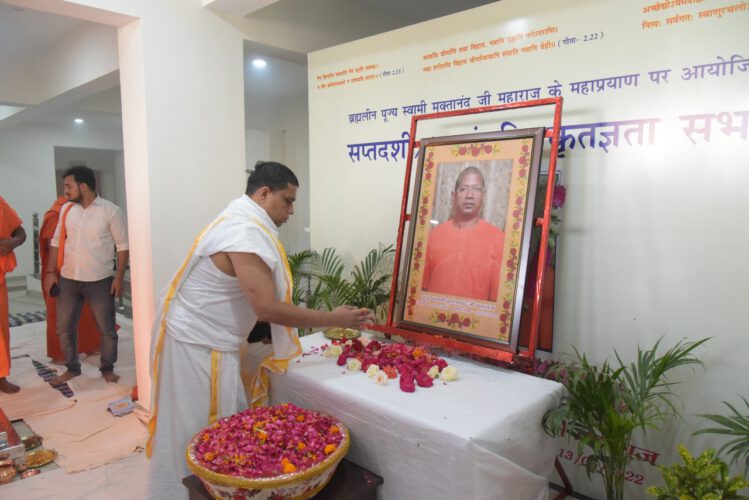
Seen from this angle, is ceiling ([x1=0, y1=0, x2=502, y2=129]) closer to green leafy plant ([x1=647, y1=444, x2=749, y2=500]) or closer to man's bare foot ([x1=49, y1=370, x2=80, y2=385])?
man's bare foot ([x1=49, y1=370, x2=80, y2=385])

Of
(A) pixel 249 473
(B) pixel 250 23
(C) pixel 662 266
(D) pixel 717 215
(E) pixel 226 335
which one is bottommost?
(A) pixel 249 473

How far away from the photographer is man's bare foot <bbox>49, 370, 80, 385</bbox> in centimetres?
399

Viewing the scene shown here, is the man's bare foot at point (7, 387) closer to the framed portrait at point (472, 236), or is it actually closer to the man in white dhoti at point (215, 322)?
the man in white dhoti at point (215, 322)

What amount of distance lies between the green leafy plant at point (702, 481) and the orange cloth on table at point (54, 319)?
4294 mm

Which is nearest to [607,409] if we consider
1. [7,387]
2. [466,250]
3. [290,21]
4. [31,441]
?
[466,250]

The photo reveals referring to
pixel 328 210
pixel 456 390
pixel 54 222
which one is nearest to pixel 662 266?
pixel 456 390

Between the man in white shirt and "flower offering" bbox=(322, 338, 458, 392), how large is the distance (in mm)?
2270

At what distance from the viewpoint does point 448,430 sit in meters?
1.62

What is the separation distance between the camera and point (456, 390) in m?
1.97

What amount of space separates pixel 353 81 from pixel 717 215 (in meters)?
2.18

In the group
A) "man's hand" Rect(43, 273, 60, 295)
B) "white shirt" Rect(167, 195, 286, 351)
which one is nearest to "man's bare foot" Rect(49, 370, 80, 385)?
"man's hand" Rect(43, 273, 60, 295)

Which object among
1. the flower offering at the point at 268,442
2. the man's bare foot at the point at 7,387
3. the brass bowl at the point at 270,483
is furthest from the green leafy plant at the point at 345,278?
the man's bare foot at the point at 7,387

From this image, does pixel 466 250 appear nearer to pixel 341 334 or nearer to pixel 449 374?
pixel 449 374

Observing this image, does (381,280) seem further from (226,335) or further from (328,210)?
(226,335)
